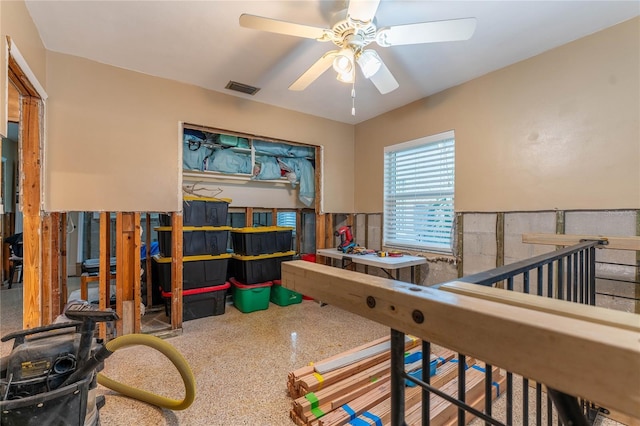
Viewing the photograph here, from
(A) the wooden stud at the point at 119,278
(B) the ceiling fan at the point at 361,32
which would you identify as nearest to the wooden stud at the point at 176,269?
(A) the wooden stud at the point at 119,278

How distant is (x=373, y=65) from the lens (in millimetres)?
Result: 2035

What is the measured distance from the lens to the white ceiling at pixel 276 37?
1.99 m

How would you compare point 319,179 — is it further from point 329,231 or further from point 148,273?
point 148,273

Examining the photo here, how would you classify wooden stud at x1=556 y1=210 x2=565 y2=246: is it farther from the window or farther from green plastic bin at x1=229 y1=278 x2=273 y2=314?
green plastic bin at x1=229 y1=278 x2=273 y2=314

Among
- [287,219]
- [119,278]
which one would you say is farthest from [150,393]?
[287,219]

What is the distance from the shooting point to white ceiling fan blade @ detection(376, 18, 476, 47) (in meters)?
1.65

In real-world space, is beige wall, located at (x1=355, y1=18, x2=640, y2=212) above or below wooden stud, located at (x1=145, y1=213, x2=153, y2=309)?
above

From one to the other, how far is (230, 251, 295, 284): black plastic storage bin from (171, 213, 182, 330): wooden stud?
0.82m

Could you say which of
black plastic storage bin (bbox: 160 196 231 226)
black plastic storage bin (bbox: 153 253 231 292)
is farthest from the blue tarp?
black plastic storage bin (bbox: 153 253 231 292)

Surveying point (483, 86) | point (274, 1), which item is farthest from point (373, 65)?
point (483, 86)

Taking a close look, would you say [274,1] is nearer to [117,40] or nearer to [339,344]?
[117,40]

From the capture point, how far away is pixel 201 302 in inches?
133

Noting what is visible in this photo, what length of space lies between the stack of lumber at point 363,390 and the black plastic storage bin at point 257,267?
75.7 inches

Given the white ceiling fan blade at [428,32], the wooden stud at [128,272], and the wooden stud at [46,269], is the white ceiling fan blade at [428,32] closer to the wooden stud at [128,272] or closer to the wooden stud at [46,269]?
the wooden stud at [128,272]
